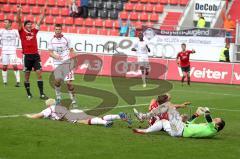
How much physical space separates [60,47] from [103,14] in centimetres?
2429

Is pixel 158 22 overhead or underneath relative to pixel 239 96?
overhead

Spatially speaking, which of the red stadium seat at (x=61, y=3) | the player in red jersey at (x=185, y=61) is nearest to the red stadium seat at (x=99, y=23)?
→ the red stadium seat at (x=61, y=3)

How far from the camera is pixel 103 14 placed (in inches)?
1810

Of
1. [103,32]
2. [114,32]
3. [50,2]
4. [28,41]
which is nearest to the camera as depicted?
[28,41]

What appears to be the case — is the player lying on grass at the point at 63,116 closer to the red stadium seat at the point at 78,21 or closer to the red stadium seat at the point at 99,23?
the red stadium seat at the point at 99,23

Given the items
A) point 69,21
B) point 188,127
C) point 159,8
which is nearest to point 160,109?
point 188,127

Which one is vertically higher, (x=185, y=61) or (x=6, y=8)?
(x=6, y=8)

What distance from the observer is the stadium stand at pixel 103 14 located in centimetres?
4419

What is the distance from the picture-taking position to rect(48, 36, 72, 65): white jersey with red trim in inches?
861

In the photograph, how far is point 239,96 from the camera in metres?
28.4

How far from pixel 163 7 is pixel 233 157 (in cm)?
3126

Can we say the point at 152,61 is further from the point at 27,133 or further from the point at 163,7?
the point at 27,133

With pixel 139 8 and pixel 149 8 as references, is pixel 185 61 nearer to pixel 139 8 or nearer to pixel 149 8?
pixel 149 8

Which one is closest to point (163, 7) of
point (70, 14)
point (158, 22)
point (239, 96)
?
point (158, 22)
